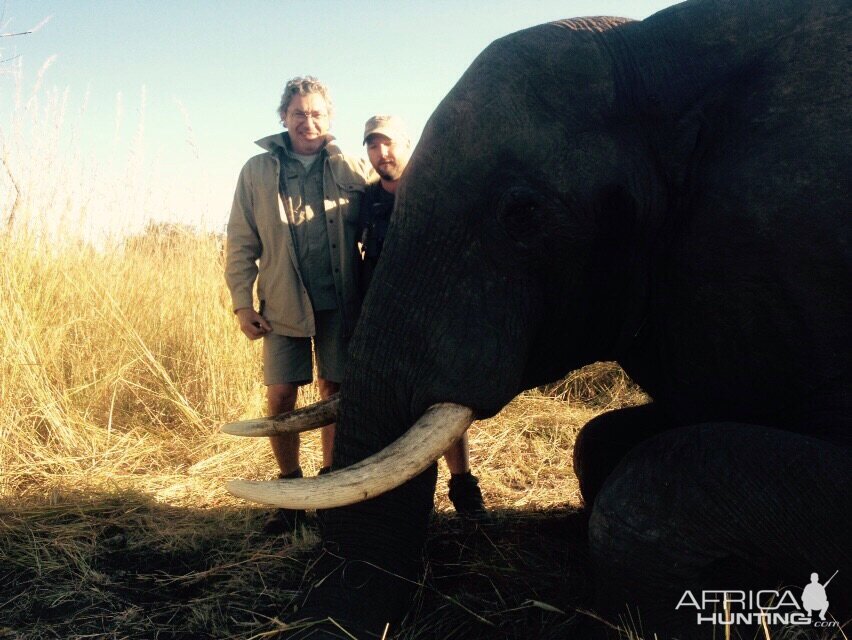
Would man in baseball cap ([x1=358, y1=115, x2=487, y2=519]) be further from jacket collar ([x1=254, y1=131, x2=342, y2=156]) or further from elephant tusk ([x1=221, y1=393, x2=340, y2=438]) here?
elephant tusk ([x1=221, y1=393, x2=340, y2=438])

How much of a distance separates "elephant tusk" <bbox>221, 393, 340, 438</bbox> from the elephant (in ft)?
0.86

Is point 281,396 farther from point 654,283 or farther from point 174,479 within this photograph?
point 654,283

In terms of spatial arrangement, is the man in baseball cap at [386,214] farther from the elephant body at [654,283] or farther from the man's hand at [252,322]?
the elephant body at [654,283]

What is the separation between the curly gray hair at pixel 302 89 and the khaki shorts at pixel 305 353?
1376mm

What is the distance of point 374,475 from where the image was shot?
2.53m

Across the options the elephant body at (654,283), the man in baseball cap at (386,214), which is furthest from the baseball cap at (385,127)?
the elephant body at (654,283)

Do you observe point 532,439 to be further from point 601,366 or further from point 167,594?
point 167,594

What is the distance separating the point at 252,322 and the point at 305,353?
392 millimetres

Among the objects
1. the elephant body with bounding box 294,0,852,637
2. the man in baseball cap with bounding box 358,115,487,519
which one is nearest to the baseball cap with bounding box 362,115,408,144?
the man in baseball cap with bounding box 358,115,487,519

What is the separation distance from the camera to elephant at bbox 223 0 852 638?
240 centimetres

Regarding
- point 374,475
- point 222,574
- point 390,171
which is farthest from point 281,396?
point 374,475

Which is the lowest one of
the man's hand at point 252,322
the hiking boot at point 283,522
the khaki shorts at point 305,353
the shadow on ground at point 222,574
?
the hiking boot at point 283,522

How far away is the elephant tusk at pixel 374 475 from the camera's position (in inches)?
97.3

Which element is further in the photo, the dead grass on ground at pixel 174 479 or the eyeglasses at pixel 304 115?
the eyeglasses at pixel 304 115
